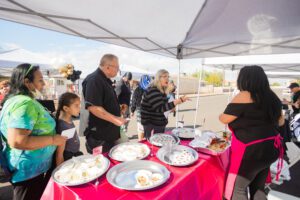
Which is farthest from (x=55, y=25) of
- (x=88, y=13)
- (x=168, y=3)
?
(x=168, y=3)

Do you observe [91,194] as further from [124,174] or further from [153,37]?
[153,37]

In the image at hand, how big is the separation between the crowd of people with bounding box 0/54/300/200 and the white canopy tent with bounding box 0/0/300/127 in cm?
54

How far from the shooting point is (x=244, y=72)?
154 centimetres

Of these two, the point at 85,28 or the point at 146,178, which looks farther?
the point at 85,28

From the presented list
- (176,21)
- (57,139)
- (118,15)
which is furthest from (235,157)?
(118,15)

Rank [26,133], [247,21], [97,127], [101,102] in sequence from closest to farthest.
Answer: [26,133], [101,102], [97,127], [247,21]

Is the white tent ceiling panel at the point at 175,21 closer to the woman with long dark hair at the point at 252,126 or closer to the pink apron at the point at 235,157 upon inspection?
the woman with long dark hair at the point at 252,126

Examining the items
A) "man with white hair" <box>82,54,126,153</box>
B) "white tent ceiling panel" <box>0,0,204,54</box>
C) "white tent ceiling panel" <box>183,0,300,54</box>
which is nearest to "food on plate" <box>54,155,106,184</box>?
"man with white hair" <box>82,54,126,153</box>

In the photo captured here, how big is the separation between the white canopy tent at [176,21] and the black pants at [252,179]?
4.75 ft

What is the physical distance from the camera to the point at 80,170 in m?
1.27

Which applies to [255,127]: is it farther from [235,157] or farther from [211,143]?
[211,143]

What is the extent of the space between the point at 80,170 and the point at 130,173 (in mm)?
344

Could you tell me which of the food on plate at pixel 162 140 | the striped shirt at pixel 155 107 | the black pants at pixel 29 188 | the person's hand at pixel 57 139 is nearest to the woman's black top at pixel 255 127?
the food on plate at pixel 162 140

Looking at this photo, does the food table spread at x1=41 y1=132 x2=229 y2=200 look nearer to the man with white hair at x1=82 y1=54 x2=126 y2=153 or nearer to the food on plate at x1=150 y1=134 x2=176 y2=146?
the food on plate at x1=150 y1=134 x2=176 y2=146
